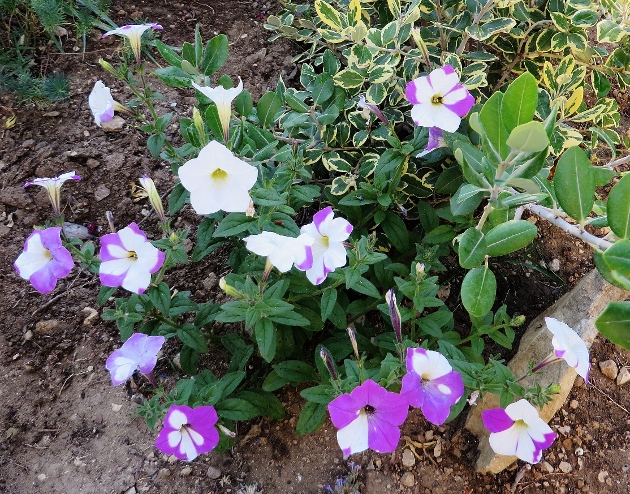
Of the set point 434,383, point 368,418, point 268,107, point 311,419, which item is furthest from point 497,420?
point 268,107

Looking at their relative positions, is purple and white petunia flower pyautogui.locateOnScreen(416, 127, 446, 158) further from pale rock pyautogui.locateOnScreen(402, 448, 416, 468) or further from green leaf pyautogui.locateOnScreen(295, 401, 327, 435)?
pale rock pyautogui.locateOnScreen(402, 448, 416, 468)

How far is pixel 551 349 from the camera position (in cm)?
188

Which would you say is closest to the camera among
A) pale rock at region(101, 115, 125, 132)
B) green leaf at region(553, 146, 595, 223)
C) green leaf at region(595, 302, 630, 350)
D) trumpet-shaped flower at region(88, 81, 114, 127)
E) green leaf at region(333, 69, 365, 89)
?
green leaf at region(595, 302, 630, 350)

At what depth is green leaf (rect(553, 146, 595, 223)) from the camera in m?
1.29

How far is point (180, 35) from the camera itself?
313 centimetres

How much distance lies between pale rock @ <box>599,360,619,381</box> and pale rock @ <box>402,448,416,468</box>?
847 millimetres

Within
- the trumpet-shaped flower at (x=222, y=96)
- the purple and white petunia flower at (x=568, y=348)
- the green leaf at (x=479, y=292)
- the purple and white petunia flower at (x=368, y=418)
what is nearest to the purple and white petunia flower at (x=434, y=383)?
the purple and white petunia flower at (x=368, y=418)

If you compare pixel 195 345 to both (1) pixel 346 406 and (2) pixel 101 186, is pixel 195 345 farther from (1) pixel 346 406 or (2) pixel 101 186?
(2) pixel 101 186

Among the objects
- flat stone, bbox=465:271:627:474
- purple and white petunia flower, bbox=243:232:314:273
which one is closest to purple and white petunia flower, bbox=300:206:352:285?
purple and white petunia flower, bbox=243:232:314:273

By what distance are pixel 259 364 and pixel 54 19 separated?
2.06m

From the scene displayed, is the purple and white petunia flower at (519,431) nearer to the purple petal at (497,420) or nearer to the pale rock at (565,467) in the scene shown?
the purple petal at (497,420)

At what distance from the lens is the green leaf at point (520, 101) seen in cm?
129

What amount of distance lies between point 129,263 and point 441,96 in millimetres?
1055

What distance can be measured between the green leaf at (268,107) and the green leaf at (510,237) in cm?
100
